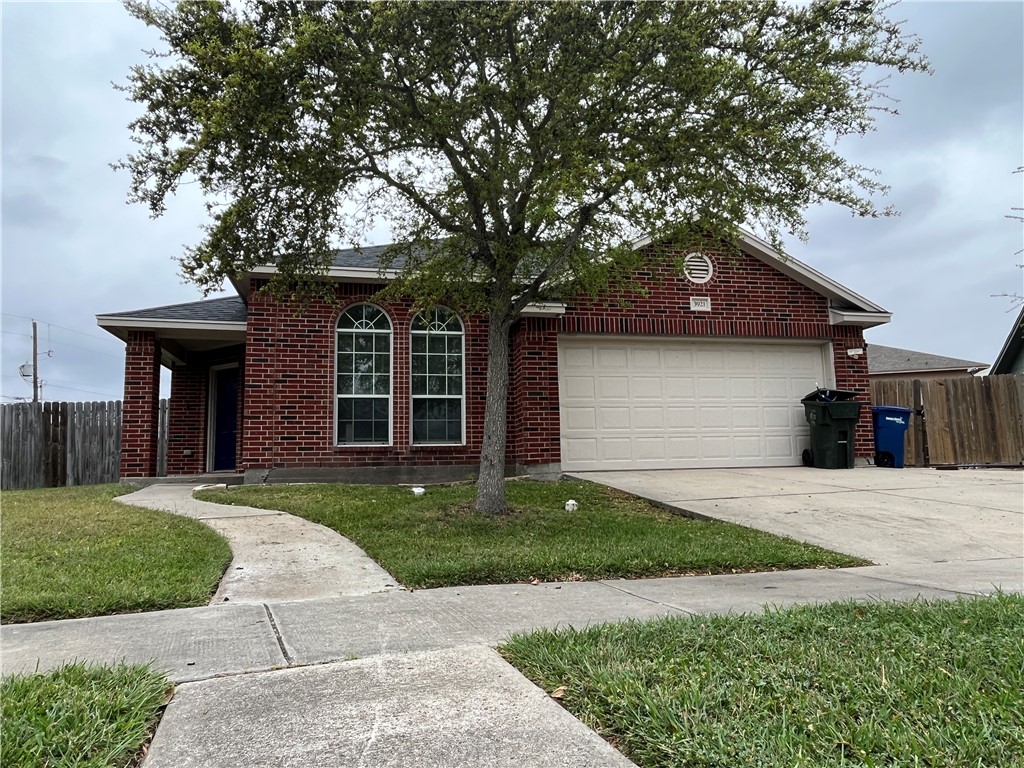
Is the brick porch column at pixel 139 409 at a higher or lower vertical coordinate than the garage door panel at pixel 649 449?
higher

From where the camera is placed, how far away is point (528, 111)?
23.9 feet

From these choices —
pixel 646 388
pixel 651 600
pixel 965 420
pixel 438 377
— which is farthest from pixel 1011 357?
pixel 651 600

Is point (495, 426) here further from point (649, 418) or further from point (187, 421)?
point (187, 421)

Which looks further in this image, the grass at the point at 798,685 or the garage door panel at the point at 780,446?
the garage door panel at the point at 780,446

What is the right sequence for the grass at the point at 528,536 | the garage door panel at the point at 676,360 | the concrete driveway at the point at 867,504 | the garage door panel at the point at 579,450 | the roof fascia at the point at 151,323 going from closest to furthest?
the grass at the point at 528,536 → the concrete driveway at the point at 867,504 → the roof fascia at the point at 151,323 → the garage door panel at the point at 579,450 → the garage door panel at the point at 676,360

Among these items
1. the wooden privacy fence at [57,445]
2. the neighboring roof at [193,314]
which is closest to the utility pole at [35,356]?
the wooden privacy fence at [57,445]

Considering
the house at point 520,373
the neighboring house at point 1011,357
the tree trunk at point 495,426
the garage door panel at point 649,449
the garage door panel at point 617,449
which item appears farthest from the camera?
the neighboring house at point 1011,357

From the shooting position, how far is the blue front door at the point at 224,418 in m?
14.1

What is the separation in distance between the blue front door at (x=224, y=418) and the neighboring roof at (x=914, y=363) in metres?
21.9

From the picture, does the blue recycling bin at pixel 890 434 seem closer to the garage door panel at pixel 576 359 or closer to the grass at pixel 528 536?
the garage door panel at pixel 576 359

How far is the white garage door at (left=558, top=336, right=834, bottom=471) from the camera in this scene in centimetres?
1220

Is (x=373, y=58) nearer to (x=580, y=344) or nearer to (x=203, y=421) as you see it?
(x=580, y=344)

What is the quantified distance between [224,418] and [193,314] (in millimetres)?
3103

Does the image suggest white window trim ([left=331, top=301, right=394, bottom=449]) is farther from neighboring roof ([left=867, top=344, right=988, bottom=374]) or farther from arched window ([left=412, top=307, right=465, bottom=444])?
neighboring roof ([left=867, top=344, right=988, bottom=374])
